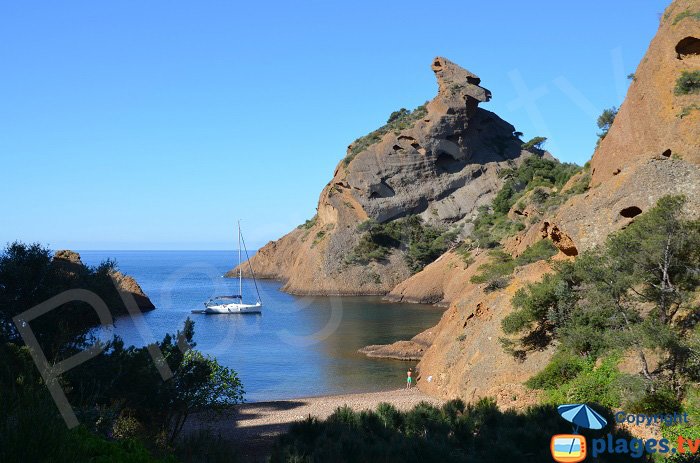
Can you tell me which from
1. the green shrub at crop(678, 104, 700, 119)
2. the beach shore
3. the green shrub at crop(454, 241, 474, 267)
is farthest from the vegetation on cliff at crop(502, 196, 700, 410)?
the green shrub at crop(454, 241, 474, 267)

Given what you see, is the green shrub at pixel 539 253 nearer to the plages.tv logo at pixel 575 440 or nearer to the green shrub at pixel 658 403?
the green shrub at pixel 658 403

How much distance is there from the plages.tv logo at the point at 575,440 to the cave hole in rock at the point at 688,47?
24.2m

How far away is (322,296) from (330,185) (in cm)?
2185

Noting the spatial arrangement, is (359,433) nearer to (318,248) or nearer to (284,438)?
(284,438)

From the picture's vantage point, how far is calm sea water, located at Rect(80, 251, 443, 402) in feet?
111

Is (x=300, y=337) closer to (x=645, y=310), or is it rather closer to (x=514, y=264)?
(x=514, y=264)

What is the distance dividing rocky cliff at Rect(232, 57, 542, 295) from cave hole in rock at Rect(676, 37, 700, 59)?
5939 cm

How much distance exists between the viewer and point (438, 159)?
94875 mm

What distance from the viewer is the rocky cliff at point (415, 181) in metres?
91.5

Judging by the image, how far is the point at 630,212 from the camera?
23.7 metres

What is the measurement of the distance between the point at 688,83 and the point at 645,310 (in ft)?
46.7

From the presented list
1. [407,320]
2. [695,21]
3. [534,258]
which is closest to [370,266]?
[407,320]

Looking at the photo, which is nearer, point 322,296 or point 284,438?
point 284,438

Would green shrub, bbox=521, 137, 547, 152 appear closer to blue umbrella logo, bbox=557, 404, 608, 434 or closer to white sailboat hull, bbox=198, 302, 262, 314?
white sailboat hull, bbox=198, 302, 262, 314
